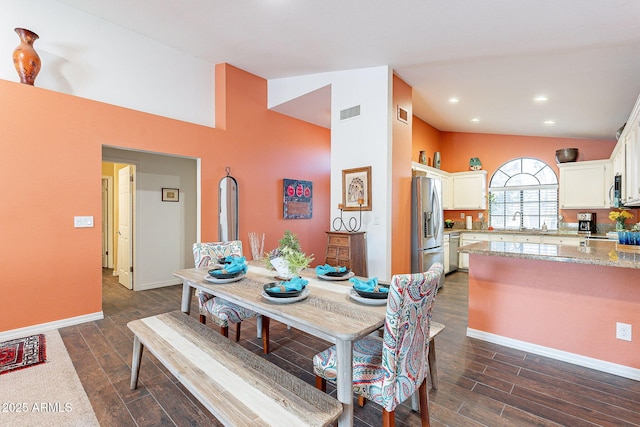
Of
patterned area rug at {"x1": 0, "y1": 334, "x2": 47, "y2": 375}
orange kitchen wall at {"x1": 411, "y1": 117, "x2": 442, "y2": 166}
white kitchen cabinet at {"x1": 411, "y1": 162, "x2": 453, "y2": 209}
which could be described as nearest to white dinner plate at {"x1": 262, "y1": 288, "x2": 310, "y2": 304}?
patterned area rug at {"x1": 0, "y1": 334, "x2": 47, "y2": 375}

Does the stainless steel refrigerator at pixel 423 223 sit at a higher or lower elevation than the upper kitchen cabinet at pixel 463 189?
lower

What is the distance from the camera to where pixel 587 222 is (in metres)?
5.21

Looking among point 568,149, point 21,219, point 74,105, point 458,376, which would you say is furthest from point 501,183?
point 21,219

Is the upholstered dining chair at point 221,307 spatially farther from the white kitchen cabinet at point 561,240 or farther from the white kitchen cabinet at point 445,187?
the white kitchen cabinet at point 561,240

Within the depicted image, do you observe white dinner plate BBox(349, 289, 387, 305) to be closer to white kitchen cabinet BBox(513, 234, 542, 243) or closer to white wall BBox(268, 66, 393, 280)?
white wall BBox(268, 66, 393, 280)

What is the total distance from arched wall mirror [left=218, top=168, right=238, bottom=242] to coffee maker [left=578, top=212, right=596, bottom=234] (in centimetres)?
596

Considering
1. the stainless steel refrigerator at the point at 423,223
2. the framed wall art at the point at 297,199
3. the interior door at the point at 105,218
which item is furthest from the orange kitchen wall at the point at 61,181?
the interior door at the point at 105,218

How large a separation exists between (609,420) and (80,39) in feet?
19.2

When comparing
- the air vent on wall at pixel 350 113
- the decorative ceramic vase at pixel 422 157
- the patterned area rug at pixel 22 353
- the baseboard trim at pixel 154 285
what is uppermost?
the air vent on wall at pixel 350 113

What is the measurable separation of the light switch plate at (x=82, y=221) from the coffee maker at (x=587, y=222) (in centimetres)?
744

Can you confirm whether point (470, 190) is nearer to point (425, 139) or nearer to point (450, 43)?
point (425, 139)

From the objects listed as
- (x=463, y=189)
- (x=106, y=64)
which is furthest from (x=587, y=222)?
(x=106, y=64)

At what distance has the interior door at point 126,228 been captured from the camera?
476cm

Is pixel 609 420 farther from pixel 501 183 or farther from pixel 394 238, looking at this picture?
pixel 501 183
